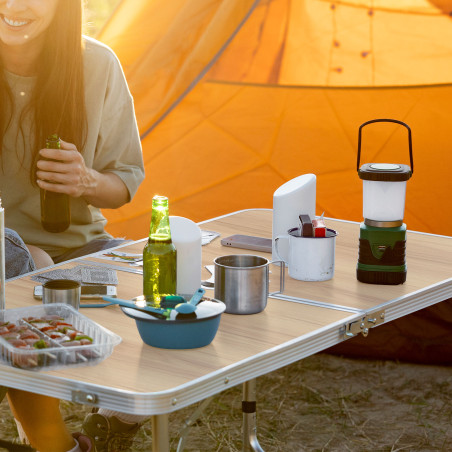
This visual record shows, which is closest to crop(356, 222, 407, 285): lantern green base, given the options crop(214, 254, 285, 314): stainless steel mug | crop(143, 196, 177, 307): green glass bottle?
crop(214, 254, 285, 314): stainless steel mug

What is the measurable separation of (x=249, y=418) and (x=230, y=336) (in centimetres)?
76

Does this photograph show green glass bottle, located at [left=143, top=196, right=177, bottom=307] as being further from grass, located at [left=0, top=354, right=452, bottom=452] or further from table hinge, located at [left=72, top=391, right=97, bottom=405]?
grass, located at [left=0, top=354, right=452, bottom=452]

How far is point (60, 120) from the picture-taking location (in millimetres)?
2359

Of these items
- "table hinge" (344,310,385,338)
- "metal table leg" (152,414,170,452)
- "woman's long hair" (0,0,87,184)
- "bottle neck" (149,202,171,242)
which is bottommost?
"metal table leg" (152,414,170,452)

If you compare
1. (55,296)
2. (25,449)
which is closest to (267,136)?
(25,449)

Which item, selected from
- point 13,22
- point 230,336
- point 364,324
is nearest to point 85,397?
point 230,336

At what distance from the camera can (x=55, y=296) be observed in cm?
153

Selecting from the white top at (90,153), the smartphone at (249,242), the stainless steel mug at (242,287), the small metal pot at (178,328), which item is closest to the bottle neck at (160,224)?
the stainless steel mug at (242,287)

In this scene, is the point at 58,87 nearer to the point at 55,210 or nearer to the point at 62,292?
the point at 55,210

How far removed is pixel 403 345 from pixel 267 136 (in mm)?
828

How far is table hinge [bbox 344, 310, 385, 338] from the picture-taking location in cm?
154

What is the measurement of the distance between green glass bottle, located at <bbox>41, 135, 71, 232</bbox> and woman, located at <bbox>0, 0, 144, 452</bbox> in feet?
0.13

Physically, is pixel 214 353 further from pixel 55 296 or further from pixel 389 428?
pixel 389 428

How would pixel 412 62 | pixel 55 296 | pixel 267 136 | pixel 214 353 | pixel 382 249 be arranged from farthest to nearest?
pixel 267 136 < pixel 412 62 < pixel 382 249 < pixel 55 296 < pixel 214 353
